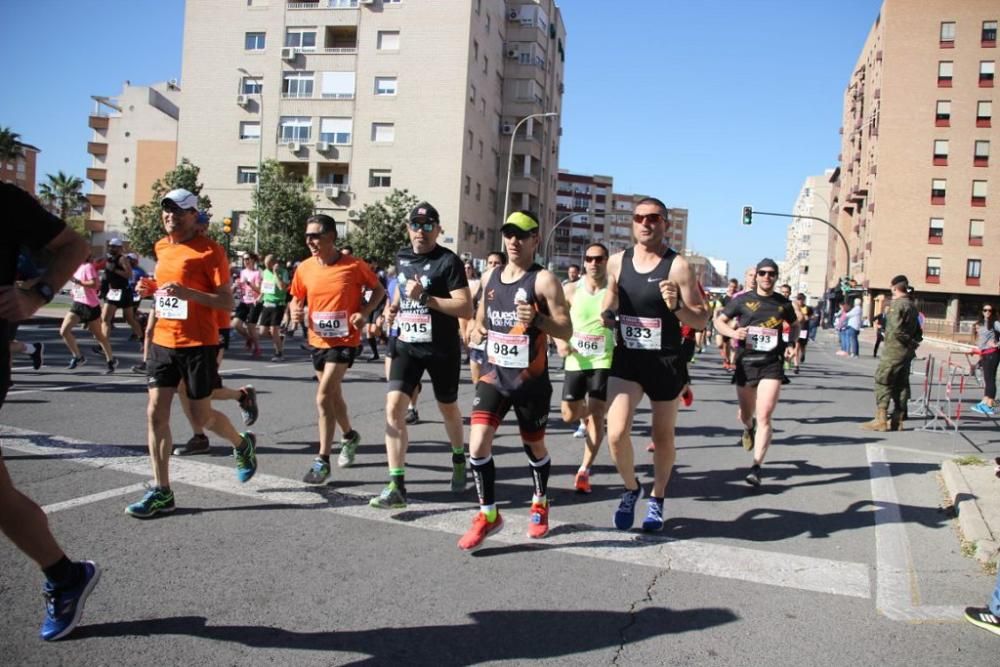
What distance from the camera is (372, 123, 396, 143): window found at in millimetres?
48812

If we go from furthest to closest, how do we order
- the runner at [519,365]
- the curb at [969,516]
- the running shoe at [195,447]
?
the running shoe at [195,447]
the curb at [969,516]
the runner at [519,365]

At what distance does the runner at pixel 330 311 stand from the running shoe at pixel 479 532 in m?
1.75

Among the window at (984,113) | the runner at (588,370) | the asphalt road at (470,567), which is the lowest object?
the asphalt road at (470,567)

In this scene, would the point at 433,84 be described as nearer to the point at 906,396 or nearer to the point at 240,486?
the point at 906,396

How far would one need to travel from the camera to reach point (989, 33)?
55.5 m

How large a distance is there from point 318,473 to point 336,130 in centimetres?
4698

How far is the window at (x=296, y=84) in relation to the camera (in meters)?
50.0

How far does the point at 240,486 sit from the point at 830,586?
13.2 ft

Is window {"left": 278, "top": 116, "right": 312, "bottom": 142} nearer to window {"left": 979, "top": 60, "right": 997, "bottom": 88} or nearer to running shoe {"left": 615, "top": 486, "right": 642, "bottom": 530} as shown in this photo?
running shoe {"left": 615, "top": 486, "right": 642, "bottom": 530}

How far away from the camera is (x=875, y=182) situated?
5856 cm

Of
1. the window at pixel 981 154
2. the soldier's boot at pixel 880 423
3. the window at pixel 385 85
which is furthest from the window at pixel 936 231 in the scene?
the soldier's boot at pixel 880 423

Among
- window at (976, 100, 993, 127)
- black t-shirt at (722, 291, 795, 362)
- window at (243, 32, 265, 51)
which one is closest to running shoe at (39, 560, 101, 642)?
black t-shirt at (722, 291, 795, 362)

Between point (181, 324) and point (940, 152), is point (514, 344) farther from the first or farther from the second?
point (940, 152)

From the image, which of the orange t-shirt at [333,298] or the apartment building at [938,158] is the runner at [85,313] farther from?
the apartment building at [938,158]
